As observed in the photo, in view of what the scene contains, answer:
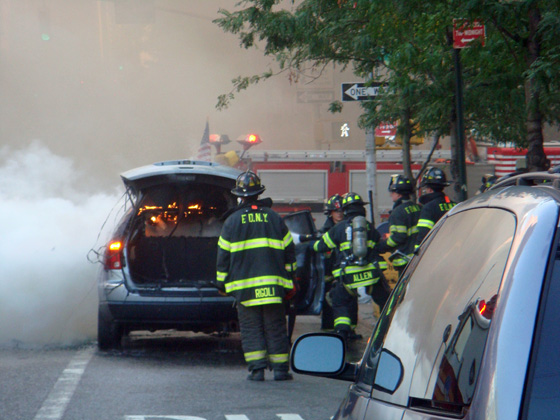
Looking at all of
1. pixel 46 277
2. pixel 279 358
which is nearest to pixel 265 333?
pixel 279 358

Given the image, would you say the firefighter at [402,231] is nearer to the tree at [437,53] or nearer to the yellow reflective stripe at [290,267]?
the tree at [437,53]

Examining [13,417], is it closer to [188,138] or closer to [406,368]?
[406,368]

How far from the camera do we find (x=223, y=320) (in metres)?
8.12

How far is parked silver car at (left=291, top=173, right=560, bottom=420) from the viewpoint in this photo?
63.5 inches

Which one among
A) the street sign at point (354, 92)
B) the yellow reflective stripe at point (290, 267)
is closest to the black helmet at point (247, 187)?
the yellow reflective stripe at point (290, 267)

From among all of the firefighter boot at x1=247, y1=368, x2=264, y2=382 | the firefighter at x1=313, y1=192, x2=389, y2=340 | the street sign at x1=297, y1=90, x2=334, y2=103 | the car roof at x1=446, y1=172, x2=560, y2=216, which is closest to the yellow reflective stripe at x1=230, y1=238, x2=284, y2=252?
the firefighter boot at x1=247, y1=368, x2=264, y2=382

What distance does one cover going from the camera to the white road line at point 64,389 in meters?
5.81

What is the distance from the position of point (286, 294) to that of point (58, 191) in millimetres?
12842

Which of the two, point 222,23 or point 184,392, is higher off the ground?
point 222,23

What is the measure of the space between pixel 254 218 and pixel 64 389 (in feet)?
6.92

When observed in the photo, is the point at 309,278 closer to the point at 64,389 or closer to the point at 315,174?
the point at 64,389

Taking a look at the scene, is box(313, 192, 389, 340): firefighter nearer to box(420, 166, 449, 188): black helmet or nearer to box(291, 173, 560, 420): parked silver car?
box(420, 166, 449, 188): black helmet

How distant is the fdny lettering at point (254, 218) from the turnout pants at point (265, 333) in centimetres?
71

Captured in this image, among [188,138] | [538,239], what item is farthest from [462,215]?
[188,138]
